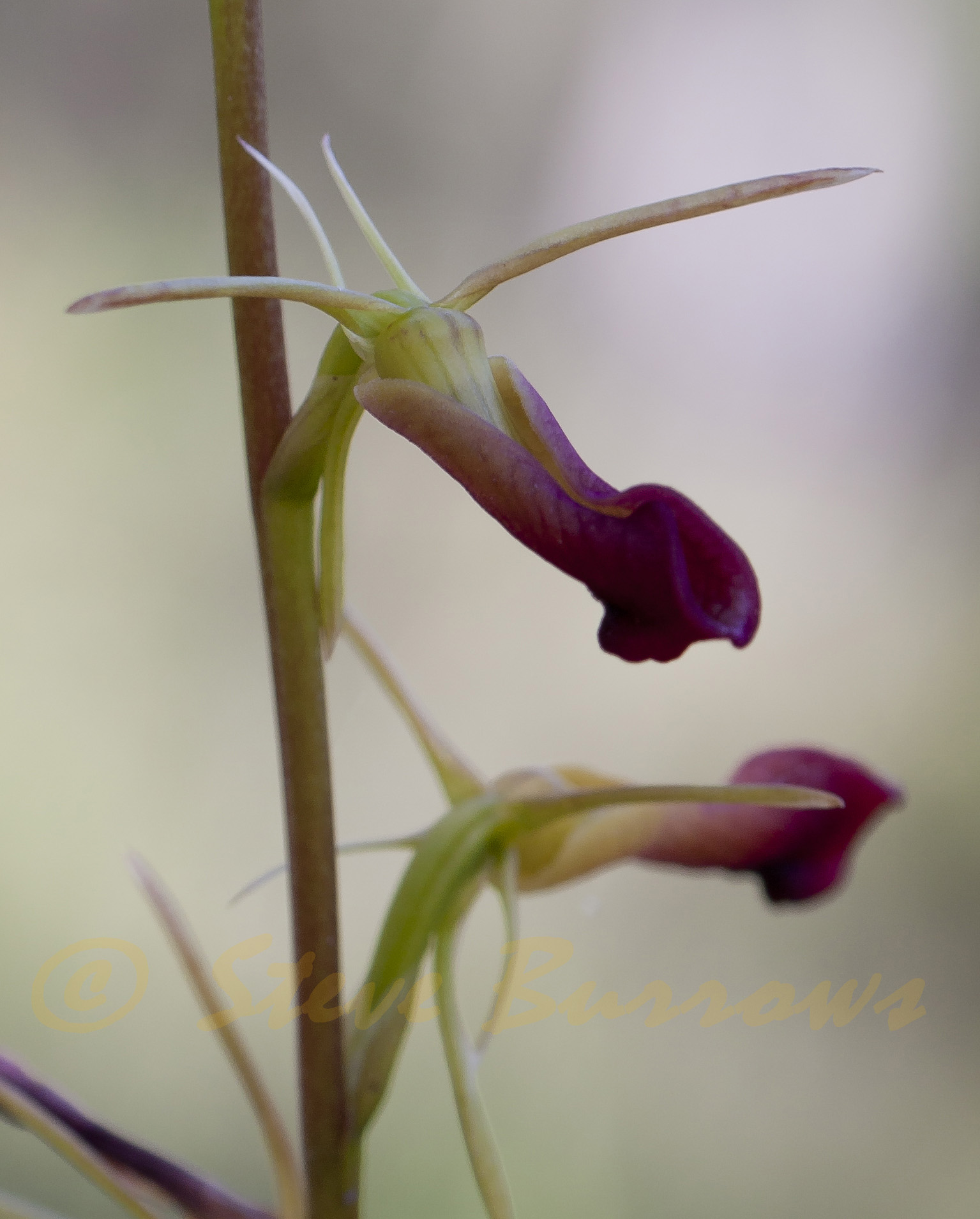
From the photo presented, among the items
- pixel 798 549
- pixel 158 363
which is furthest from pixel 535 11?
pixel 798 549

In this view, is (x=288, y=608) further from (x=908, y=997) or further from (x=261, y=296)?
A: (x=908, y=997)

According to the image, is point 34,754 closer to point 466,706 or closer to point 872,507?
point 466,706

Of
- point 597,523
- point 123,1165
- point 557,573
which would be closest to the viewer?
point 597,523

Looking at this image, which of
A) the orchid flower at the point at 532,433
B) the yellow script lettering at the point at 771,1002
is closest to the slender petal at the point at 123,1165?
the orchid flower at the point at 532,433

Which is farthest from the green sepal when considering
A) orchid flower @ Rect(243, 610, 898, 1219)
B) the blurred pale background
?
the blurred pale background

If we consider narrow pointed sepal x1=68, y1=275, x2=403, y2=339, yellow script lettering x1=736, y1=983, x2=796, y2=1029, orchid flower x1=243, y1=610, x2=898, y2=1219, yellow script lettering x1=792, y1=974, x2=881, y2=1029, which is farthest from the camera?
yellow script lettering x1=792, y1=974, x2=881, y2=1029

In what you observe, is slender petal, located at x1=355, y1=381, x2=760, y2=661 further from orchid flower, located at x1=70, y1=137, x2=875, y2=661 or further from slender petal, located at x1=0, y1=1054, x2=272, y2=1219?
slender petal, located at x1=0, y1=1054, x2=272, y2=1219

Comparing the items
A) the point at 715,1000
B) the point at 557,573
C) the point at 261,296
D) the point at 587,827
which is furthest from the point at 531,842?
the point at 715,1000

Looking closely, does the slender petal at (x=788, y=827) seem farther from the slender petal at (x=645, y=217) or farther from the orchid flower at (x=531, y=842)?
the slender petal at (x=645, y=217)
